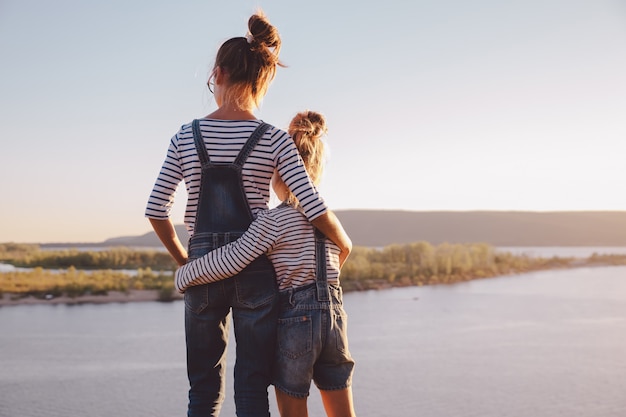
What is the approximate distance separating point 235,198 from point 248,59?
0.30 m

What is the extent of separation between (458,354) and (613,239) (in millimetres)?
29802

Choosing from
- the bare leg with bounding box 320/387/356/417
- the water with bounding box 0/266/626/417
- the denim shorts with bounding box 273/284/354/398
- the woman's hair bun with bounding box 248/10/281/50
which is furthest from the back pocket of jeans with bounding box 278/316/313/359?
the water with bounding box 0/266/626/417

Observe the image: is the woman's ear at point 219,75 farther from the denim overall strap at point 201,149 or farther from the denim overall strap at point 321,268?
the denim overall strap at point 321,268

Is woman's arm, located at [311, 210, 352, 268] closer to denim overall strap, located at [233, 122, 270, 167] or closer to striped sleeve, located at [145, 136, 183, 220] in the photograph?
denim overall strap, located at [233, 122, 270, 167]

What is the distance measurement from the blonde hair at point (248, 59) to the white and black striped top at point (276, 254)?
0.26 metres

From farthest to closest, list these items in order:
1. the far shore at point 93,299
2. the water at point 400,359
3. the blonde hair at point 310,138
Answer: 1. the far shore at point 93,299
2. the water at point 400,359
3. the blonde hair at point 310,138

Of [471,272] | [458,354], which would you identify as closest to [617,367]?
[458,354]

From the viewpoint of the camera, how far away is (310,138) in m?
1.59

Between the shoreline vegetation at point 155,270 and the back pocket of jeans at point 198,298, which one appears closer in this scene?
the back pocket of jeans at point 198,298

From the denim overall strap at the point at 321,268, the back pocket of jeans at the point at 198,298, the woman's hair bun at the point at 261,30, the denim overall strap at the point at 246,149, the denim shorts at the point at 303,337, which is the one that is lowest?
the denim shorts at the point at 303,337

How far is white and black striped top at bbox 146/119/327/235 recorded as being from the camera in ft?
4.48

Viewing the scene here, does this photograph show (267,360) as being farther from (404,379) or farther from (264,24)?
(404,379)

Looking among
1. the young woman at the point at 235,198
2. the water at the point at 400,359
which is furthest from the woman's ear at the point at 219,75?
the water at the point at 400,359

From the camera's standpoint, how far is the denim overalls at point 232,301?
1367 mm
